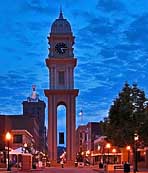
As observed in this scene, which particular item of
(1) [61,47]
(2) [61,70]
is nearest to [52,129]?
(2) [61,70]

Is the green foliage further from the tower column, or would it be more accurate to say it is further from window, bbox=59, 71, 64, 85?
window, bbox=59, 71, 64, 85

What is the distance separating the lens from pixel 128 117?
71.2 meters

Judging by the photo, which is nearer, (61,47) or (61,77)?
(61,47)

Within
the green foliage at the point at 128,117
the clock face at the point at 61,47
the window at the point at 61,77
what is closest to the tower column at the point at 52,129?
the window at the point at 61,77

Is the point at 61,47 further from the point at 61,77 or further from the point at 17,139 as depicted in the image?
the point at 17,139

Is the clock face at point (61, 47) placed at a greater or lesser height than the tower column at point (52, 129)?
greater

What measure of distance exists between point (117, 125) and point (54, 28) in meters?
84.2

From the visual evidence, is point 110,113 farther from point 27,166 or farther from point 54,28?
point 54,28

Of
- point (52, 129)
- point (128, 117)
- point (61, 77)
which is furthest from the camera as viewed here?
point (61, 77)

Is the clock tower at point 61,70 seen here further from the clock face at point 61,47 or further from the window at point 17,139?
the window at point 17,139

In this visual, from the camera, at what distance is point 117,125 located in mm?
72188

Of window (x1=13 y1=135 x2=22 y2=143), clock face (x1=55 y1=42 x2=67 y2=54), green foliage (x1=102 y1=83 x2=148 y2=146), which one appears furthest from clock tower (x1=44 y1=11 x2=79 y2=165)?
green foliage (x1=102 y1=83 x2=148 y2=146)

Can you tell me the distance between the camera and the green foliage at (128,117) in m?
70.8

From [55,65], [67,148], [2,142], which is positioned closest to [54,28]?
[55,65]
